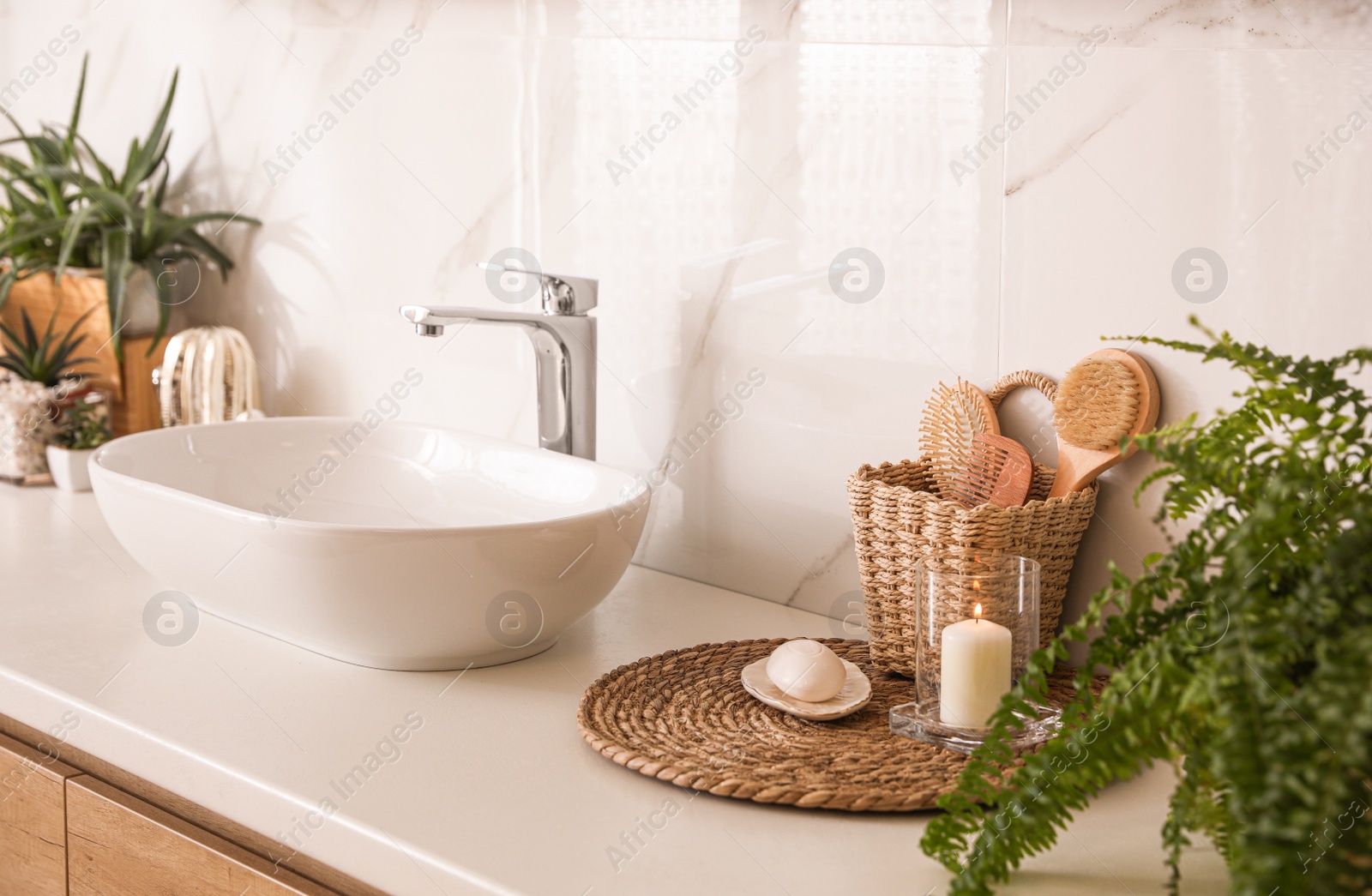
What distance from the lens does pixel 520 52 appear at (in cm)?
138

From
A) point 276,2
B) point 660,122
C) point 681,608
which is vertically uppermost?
point 276,2

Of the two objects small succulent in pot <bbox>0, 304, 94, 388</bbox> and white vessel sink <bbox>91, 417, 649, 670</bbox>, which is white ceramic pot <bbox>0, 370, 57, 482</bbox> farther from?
white vessel sink <bbox>91, 417, 649, 670</bbox>

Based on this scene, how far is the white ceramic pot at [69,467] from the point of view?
161cm

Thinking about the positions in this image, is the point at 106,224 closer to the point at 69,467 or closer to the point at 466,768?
the point at 69,467

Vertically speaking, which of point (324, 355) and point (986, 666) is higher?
point (324, 355)

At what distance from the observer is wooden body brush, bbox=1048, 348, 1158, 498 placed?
3.10ft

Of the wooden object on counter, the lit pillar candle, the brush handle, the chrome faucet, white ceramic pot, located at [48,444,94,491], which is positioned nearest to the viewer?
the lit pillar candle

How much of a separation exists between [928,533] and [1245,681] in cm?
44

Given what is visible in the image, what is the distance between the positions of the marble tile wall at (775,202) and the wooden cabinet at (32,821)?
62cm

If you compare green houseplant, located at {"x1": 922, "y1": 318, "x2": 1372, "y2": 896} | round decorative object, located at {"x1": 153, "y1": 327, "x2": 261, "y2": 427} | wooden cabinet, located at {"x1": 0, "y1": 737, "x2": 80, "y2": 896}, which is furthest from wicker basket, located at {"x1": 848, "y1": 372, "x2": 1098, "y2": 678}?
round decorative object, located at {"x1": 153, "y1": 327, "x2": 261, "y2": 427}

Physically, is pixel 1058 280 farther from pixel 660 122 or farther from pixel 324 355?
pixel 324 355

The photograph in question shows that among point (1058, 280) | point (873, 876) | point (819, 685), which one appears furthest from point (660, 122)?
point (873, 876)

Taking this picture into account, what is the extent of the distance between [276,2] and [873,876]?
1.41 metres

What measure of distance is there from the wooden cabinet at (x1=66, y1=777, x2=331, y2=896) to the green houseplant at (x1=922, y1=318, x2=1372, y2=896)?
1.47ft
